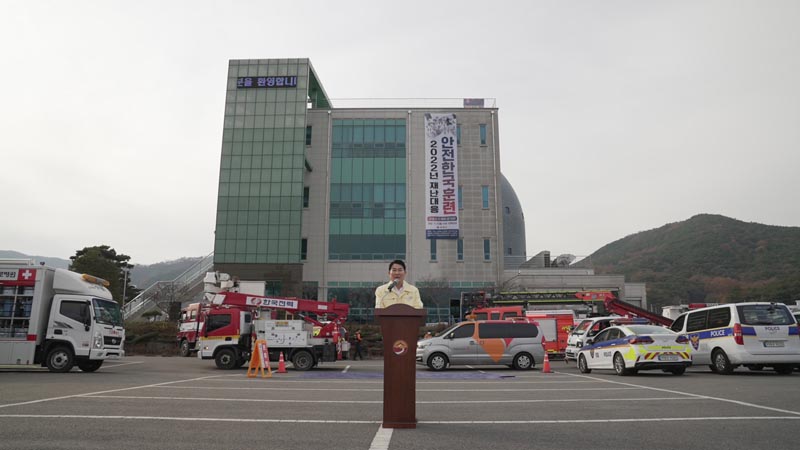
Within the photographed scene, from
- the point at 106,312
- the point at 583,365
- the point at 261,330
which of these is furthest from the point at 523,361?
the point at 106,312

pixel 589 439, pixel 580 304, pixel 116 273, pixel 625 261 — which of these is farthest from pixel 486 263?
pixel 625 261

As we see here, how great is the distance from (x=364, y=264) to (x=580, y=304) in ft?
93.9

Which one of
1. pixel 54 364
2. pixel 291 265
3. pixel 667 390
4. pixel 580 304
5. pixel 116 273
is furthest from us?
pixel 116 273

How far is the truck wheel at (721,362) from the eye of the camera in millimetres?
15528

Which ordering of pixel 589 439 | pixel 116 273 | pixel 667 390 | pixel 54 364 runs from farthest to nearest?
pixel 116 273 → pixel 54 364 → pixel 667 390 → pixel 589 439

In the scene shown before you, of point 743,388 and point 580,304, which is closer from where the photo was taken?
point 743,388

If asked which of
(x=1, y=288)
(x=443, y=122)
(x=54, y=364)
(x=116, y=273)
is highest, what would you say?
(x=443, y=122)

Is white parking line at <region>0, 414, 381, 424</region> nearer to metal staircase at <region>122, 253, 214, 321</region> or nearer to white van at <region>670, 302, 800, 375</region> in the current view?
white van at <region>670, 302, 800, 375</region>

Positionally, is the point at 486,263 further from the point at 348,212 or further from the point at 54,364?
the point at 54,364

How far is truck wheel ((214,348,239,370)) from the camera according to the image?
840 inches

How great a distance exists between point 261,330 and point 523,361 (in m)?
9.67

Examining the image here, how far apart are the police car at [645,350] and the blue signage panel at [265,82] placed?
4628cm

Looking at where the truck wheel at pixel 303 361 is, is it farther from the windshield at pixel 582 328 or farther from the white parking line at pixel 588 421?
the white parking line at pixel 588 421

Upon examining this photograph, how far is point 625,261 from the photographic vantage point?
106312 millimetres
